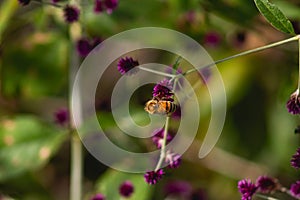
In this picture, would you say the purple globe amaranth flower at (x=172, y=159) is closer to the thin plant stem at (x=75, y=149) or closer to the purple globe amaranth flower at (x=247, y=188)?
the purple globe amaranth flower at (x=247, y=188)

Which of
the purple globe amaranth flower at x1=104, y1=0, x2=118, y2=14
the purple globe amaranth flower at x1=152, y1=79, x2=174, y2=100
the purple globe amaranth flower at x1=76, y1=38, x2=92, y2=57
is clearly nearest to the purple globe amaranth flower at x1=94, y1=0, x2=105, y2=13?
the purple globe amaranth flower at x1=104, y1=0, x2=118, y2=14

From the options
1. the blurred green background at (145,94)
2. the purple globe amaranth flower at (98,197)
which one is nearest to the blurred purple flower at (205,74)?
the blurred green background at (145,94)

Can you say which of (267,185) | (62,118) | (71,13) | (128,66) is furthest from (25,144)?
(267,185)

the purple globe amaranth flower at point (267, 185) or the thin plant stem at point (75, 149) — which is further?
the thin plant stem at point (75, 149)

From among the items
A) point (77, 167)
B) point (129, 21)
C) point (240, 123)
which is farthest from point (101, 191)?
point (240, 123)

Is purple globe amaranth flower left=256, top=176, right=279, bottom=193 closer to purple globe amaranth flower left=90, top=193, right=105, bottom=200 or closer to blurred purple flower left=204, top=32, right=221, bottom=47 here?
purple globe amaranth flower left=90, top=193, right=105, bottom=200
